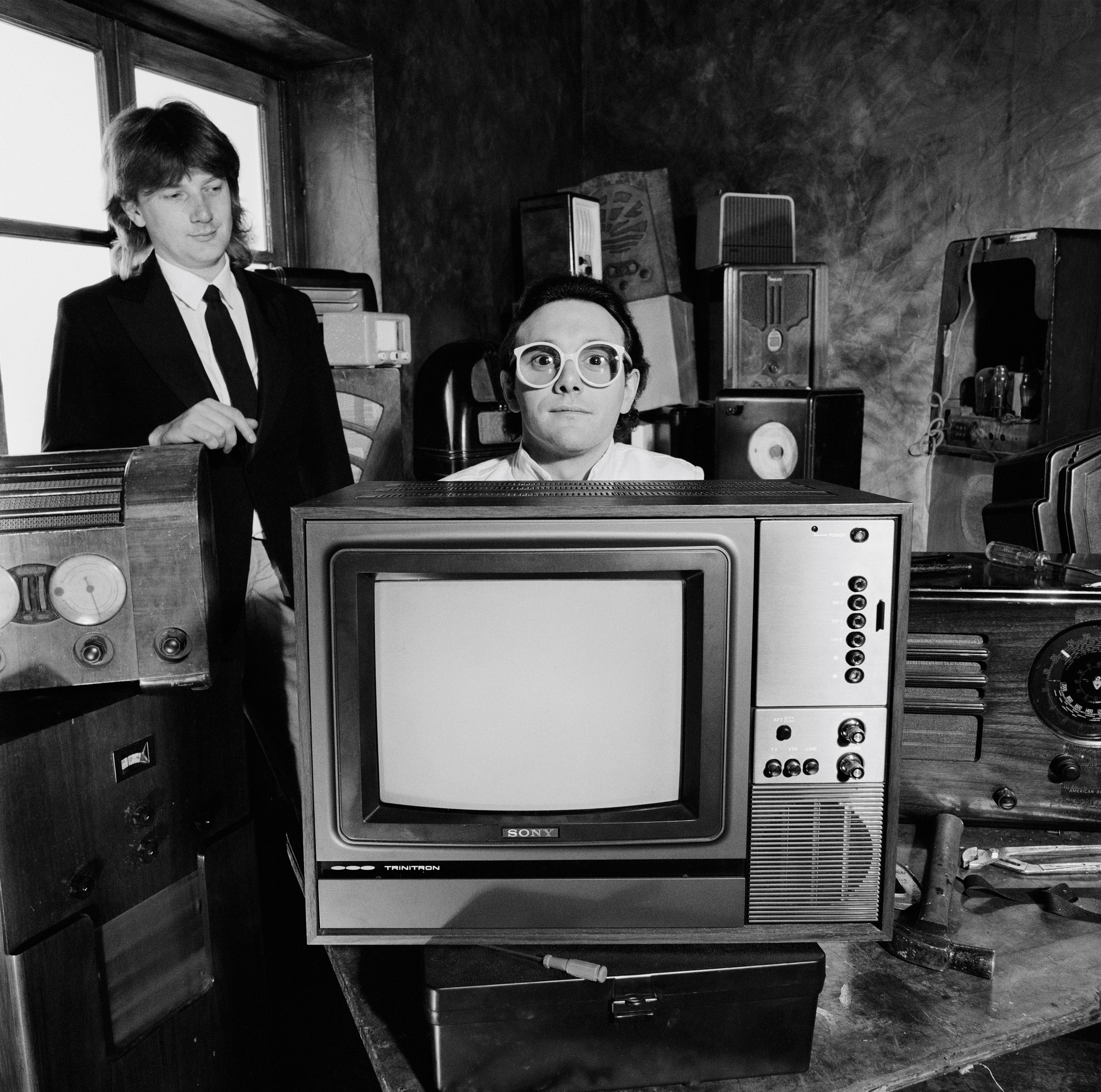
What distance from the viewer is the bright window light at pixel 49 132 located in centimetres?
223

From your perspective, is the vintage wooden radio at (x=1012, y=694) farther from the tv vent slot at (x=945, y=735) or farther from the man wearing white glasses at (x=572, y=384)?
the man wearing white glasses at (x=572, y=384)

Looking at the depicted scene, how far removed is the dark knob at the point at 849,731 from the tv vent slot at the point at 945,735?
0.31 meters

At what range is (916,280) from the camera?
13.8 ft

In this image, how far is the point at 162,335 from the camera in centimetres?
209

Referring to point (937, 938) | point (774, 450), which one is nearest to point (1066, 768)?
point (937, 938)

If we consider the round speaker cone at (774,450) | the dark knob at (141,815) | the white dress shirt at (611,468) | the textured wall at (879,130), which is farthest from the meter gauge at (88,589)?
the textured wall at (879,130)

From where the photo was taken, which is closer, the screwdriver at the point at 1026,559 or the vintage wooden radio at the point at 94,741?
the vintage wooden radio at the point at 94,741

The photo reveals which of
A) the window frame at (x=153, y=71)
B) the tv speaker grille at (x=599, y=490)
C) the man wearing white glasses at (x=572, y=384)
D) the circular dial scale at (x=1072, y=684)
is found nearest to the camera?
the tv speaker grille at (x=599, y=490)

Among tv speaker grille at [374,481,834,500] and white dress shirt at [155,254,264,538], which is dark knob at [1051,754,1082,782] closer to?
tv speaker grille at [374,481,834,500]

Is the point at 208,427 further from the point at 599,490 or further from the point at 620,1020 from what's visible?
the point at 620,1020

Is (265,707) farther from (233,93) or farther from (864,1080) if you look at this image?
(233,93)

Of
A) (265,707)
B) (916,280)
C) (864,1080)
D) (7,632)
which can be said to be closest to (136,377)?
(265,707)

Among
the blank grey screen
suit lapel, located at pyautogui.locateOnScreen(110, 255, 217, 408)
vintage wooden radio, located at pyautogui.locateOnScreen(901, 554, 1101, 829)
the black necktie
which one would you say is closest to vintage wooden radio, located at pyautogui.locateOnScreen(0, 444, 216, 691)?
the blank grey screen

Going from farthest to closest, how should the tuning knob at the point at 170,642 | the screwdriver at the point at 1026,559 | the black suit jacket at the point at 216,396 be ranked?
1. the black suit jacket at the point at 216,396
2. the screwdriver at the point at 1026,559
3. the tuning knob at the point at 170,642
